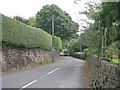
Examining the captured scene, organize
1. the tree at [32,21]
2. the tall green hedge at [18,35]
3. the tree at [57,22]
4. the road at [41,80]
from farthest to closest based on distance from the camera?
1. the tree at [32,21]
2. the tree at [57,22]
3. the tall green hedge at [18,35]
4. the road at [41,80]

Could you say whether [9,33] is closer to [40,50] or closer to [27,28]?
[27,28]

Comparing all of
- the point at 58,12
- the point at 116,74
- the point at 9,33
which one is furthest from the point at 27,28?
the point at 58,12

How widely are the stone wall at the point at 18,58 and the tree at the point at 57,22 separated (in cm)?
3561

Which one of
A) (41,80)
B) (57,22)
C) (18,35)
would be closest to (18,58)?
(18,35)

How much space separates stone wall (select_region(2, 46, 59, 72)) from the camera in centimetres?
2538

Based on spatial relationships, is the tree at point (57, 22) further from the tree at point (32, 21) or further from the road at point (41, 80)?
the road at point (41, 80)

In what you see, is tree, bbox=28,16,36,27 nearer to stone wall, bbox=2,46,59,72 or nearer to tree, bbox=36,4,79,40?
tree, bbox=36,4,79,40

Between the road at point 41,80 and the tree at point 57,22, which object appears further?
the tree at point 57,22

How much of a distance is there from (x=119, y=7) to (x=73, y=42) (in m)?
83.7

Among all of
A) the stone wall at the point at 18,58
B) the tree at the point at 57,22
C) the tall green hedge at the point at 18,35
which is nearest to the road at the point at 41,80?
the stone wall at the point at 18,58

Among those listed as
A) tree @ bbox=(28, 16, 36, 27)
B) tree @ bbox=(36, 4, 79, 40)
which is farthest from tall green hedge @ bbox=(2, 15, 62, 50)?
tree @ bbox=(28, 16, 36, 27)

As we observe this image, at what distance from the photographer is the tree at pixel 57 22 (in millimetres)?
76562

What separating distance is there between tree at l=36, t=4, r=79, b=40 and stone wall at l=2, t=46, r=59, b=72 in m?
35.6

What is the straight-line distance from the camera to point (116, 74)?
23.3ft
